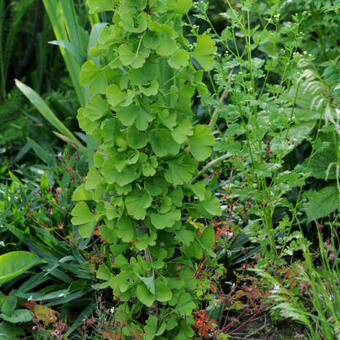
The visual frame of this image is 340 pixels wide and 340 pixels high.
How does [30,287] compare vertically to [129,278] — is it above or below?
below

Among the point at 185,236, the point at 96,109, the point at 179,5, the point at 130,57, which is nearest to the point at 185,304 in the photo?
the point at 185,236

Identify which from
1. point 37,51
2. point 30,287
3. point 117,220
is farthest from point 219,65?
point 37,51

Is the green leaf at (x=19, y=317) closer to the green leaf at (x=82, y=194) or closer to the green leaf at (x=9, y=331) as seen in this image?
the green leaf at (x=9, y=331)

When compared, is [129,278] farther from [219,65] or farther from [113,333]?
[219,65]

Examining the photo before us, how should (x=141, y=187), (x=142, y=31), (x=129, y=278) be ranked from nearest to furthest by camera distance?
(x=142, y=31) → (x=141, y=187) → (x=129, y=278)

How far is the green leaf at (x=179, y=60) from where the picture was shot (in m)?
1.42

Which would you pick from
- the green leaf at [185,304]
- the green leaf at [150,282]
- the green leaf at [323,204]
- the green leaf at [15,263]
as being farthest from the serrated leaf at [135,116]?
the green leaf at [323,204]

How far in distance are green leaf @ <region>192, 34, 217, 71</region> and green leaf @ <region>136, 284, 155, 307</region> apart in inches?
28.2

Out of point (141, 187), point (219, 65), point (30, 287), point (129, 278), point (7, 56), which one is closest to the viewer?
point (141, 187)

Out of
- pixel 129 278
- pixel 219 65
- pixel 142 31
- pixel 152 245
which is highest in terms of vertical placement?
pixel 142 31

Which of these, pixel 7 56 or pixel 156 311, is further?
pixel 7 56

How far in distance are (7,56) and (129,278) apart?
2855mm

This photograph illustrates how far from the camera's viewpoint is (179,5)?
1466 mm

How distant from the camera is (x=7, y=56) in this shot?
13.0 ft
